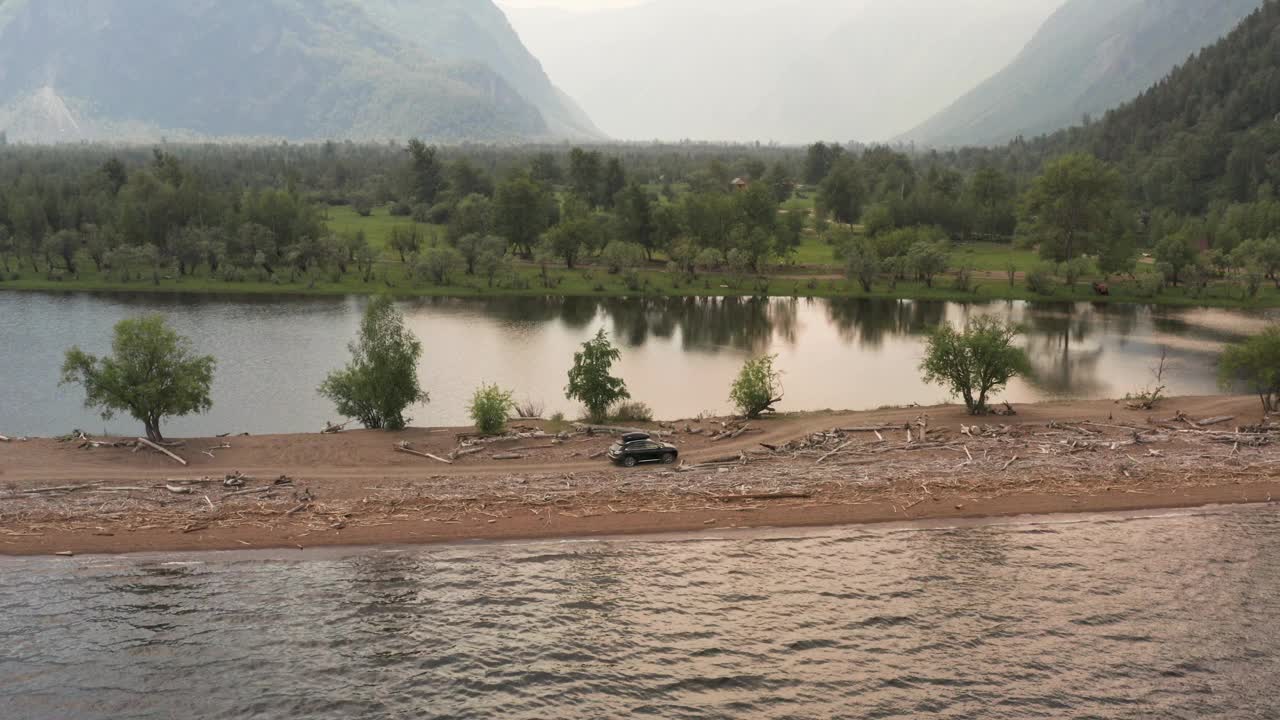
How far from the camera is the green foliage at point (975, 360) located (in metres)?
48.0

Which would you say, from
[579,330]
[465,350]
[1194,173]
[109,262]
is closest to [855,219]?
[1194,173]

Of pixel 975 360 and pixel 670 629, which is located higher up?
pixel 975 360

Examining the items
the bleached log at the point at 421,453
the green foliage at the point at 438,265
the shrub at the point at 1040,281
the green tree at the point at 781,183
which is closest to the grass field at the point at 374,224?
the green foliage at the point at 438,265

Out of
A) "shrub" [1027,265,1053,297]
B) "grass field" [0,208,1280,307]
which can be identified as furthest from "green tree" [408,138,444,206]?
"shrub" [1027,265,1053,297]

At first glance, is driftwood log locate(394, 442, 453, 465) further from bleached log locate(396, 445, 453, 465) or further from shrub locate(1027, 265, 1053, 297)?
shrub locate(1027, 265, 1053, 297)

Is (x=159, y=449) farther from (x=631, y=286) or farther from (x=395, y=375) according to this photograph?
(x=631, y=286)

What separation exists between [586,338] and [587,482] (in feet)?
134

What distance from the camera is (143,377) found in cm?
4241

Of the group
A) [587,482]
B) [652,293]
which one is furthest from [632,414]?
[652,293]

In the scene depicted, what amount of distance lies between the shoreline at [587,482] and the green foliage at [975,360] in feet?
9.67

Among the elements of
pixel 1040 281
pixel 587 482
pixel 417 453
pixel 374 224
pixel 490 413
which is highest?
pixel 374 224

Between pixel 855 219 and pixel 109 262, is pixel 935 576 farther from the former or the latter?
pixel 855 219

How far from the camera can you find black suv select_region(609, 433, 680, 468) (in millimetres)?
39906

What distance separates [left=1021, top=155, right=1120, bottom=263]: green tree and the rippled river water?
9237 cm
